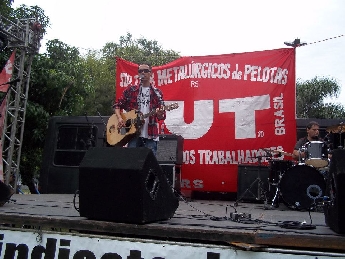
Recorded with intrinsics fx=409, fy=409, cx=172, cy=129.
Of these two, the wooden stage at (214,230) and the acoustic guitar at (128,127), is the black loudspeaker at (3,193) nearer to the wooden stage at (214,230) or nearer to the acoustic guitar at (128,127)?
the wooden stage at (214,230)

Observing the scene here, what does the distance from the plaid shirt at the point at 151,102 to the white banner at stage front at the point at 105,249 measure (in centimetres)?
204

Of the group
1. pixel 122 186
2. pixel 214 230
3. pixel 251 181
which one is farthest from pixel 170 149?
pixel 214 230

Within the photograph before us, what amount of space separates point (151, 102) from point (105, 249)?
2.39m

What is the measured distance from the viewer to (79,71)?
572 inches

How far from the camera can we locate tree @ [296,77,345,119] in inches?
926

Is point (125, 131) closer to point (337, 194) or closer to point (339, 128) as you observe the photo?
point (337, 194)

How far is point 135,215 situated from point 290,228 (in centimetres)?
116

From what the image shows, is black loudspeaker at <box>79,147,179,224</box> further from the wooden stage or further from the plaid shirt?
the plaid shirt

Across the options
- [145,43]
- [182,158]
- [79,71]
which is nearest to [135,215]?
[182,158]

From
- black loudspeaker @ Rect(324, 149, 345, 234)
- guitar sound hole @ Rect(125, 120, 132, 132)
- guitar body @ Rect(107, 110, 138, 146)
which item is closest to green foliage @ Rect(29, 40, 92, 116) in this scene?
guitar body @ Rect(107, 110, 138, 146)

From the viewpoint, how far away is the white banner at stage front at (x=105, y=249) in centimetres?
276

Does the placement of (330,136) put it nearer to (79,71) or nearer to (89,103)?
(79,71)

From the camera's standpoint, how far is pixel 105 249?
119 inches

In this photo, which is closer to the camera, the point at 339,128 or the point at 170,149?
the point at 339,128
